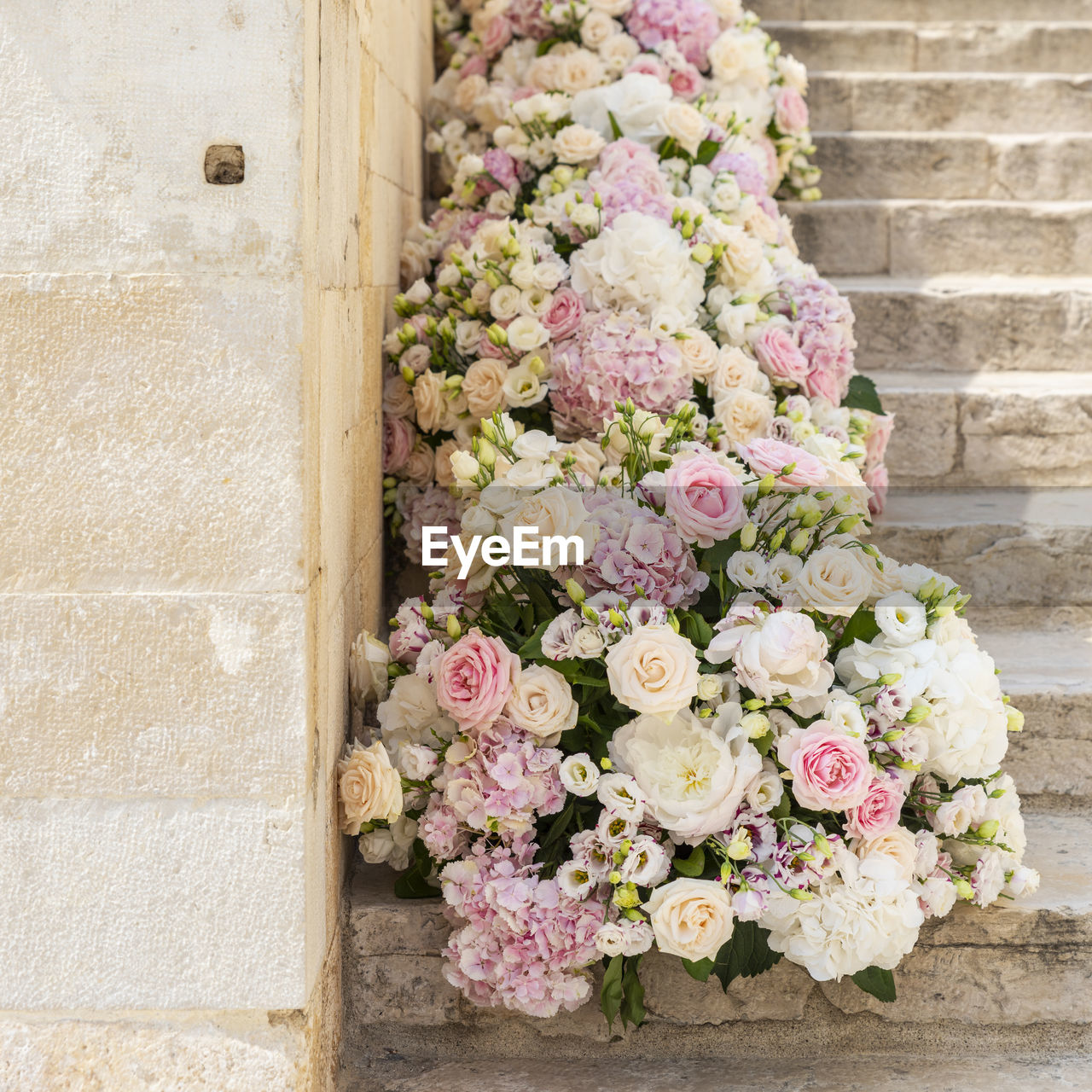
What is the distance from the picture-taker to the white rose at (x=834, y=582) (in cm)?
156

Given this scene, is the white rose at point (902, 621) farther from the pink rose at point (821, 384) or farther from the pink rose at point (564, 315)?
the pink rose at point (564, 315)

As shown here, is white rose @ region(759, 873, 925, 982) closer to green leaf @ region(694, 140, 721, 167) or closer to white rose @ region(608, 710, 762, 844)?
white rose @ region(608, 710, 762, 844)

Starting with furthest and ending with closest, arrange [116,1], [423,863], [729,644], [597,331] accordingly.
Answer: [597,331]
[423,863]
[729,644]
[116,1]

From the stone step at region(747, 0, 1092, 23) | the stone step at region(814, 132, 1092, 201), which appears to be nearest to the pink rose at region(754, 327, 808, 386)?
the stone step at region(814, 132, 1092, 201)

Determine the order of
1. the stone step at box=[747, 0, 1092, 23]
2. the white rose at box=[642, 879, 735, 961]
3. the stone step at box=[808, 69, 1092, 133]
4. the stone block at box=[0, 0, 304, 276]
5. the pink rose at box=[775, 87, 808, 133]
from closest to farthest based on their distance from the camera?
the stone block at box=[0, 0, 304, 276], the white rose at box=[642, 879, 735, 961], the pink rose at box=[775, 87, 808, 133], the stone step at box=[808, 69, 1092, 133], the stone step at box=[747, 0, 1092, 23]

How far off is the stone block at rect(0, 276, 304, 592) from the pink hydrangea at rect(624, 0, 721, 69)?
5.88 feet

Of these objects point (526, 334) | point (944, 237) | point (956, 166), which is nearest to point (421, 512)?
point (526, 334)

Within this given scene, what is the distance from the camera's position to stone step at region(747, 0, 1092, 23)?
12.2 ft

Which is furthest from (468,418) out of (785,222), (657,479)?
(785,222)

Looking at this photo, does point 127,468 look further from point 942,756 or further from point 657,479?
point 942,756

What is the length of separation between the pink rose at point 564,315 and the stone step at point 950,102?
5.57 ft

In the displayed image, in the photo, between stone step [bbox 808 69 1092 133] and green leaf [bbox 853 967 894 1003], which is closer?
green leaf [bbox 853 967 894 1003]

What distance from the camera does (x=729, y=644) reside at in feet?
5.01

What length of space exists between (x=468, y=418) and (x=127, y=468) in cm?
90
